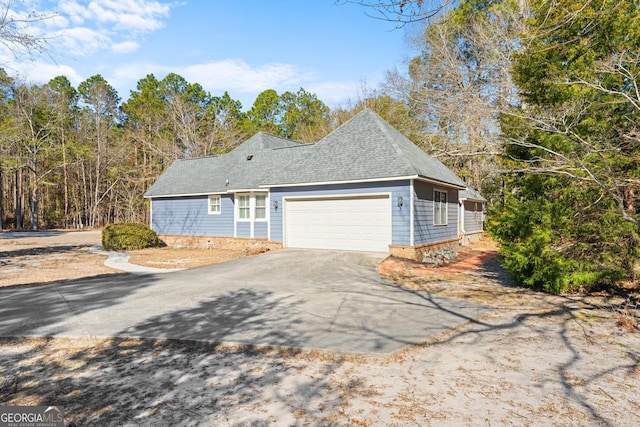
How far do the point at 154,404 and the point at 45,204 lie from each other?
44.9 m

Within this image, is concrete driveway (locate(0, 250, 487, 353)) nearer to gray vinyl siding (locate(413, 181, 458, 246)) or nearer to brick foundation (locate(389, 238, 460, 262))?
brick foundation (locate(389, 238, 460, 262))

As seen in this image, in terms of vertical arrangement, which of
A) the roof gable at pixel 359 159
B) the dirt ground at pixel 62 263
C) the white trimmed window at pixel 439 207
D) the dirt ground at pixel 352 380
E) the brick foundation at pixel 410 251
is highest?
the roof gable at pixel 359 159

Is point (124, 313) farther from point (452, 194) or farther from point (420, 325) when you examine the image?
point (452, 194)

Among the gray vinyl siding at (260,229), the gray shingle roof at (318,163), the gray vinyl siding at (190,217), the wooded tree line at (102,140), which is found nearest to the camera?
the gray shingle roof at (318,163)

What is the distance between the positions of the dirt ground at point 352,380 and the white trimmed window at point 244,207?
479 inches

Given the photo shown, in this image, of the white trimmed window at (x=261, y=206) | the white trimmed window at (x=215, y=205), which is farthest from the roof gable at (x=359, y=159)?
the white trimmed window at (x=215, y=205)

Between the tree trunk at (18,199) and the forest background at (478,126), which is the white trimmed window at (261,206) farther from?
the tree trunk at (18,199)

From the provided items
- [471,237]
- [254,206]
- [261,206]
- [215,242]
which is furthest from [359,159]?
[471,237]

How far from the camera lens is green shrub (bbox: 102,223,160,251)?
55.1ft

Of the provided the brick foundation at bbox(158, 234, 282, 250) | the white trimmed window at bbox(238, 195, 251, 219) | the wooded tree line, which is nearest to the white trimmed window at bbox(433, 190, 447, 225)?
the brick foundation at bbox(158, 234, 282, 250)

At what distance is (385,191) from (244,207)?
7.36 metres

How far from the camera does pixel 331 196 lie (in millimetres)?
13859

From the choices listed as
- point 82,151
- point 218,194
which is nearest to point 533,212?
point 218,194

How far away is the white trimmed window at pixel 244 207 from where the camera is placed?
16.8 metres
